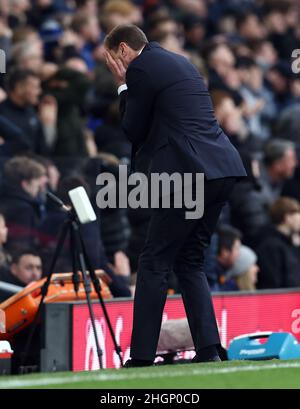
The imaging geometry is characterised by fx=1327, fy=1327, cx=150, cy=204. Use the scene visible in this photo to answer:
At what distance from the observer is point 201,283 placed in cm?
750

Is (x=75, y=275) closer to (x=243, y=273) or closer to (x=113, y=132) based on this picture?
(x=243, y=273)

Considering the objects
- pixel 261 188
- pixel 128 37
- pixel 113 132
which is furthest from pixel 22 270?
pixel 261 188

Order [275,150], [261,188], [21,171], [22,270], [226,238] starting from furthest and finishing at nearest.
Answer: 1. [275,150]
2. [261,188]
3. [226,238]
4. [21,171]
5. [22,270]

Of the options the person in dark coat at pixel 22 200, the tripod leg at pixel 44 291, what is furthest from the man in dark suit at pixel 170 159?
the person in dark coat at pixel 22 200

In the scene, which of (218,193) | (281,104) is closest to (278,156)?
(281,104)

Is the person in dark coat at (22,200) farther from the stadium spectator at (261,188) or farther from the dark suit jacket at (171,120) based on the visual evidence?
the stadium spectator at (261,188)

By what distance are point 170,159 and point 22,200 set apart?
→ 2.83 metres

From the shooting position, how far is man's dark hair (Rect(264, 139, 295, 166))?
45.3 ft

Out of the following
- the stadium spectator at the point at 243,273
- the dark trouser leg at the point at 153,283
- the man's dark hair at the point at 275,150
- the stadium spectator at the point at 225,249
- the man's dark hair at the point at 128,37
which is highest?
the man's dark hair at the point at 275,150

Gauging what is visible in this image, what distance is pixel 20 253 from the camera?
9.66 metres

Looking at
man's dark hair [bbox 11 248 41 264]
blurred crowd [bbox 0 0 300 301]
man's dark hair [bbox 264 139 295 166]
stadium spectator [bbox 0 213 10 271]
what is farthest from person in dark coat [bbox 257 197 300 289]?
stadium spectator [bbox 0 213 10 271]

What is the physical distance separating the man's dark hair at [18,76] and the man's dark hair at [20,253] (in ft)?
7.65

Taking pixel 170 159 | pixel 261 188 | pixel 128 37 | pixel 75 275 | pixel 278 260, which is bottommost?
pixel 75 275

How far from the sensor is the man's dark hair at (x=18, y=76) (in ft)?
38.0
